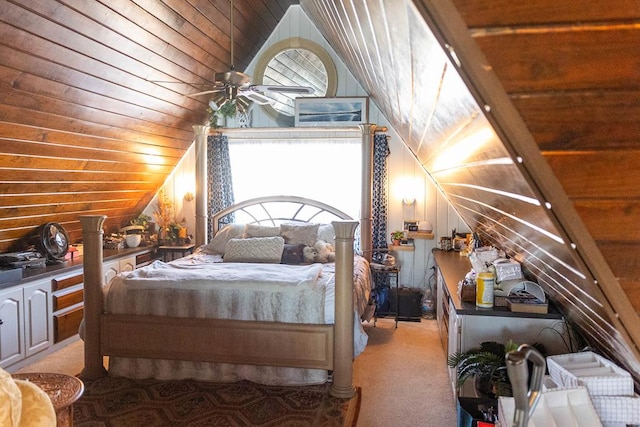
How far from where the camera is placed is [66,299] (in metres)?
4.17

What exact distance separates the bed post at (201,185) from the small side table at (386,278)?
76.8 inches

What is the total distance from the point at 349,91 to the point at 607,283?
4.63 metres

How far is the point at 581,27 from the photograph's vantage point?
66 cm

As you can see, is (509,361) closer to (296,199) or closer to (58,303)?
(58,303)

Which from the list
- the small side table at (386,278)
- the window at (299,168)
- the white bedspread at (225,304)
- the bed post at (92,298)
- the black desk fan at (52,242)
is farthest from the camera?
the window at (299,168)

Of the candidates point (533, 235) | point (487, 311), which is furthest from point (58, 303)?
point (533, 235)

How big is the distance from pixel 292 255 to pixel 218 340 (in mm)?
1569

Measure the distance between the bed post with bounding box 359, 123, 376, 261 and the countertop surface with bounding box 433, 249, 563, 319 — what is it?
28.1 inches

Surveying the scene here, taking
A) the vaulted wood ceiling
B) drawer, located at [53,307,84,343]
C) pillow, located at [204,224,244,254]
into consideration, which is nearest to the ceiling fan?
the vaulted wood ceiling

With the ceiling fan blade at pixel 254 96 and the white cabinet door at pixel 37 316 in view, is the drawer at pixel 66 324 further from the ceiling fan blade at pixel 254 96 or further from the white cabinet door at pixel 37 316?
the ceiling fan blade at pixel 254 96

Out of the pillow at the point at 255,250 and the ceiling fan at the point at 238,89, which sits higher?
the ceiling fan at the point at 238,89

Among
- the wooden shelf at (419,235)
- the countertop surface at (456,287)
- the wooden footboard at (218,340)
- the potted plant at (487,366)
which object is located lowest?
the wooden footboard at (218,340)

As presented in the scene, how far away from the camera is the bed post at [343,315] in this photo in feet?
10.1

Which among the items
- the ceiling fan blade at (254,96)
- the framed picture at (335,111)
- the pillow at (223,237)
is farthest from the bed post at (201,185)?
the ceiling fan blade at (254,96)
